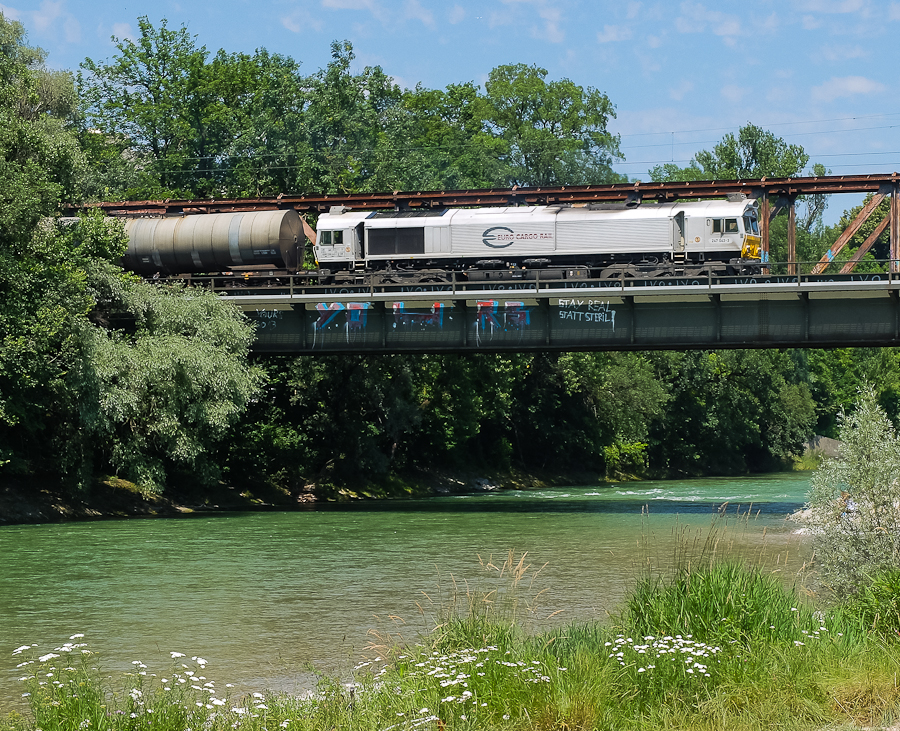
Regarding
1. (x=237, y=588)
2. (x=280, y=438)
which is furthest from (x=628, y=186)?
(x=237, y=588)

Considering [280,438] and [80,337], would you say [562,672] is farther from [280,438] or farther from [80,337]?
[280,438]

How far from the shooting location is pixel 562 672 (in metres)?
9.27

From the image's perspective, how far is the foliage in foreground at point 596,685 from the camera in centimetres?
860

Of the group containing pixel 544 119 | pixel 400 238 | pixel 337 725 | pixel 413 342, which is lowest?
pixel 337 725

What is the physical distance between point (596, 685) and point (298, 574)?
13.3 metres

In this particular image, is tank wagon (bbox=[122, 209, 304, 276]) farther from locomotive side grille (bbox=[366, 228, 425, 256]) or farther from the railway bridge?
the railway bridge

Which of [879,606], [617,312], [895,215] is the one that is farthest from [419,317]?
[879,606]

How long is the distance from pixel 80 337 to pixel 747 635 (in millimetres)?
26757

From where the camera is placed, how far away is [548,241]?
41656 millimetres

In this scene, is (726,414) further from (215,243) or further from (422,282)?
(215,243)

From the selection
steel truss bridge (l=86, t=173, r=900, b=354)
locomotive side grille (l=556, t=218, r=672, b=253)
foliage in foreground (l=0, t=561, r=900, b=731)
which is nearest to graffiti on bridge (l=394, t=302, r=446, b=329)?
steel truss bridge (l=86, t=173, r=900, b=354)

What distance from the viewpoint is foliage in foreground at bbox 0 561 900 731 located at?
8602 millimetres

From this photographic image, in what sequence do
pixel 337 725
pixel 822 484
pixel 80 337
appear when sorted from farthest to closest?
pixel 80 337
pixel 822 484
pixel 337 725

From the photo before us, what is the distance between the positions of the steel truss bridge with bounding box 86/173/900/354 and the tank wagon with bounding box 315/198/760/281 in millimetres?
1131
